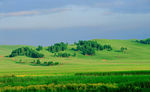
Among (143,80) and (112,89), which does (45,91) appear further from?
(143,80)

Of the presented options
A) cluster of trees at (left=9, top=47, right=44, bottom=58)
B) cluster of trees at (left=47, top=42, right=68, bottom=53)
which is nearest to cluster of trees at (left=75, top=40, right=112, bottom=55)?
cluster of trees at (left=47, top=42, right=68, bottom=53)

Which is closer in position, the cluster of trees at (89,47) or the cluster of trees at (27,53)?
the cluster of trees at (27,53)

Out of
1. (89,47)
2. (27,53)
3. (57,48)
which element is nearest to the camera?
(27,53)

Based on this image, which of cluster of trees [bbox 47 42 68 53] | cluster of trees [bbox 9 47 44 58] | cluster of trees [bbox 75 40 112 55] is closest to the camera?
cluster of trees [bbox 9 47 44 58]

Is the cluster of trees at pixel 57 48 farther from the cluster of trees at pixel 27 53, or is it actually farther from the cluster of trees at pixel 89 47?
the cluster of trees at pixel 27 53

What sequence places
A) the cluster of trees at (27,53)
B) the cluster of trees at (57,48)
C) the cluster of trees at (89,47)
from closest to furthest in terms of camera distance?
the cluster of trees at (27,53) → the cluster of trees at (89,47) → the cluster of trees at (57,48)

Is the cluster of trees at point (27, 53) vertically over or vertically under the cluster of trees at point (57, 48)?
under

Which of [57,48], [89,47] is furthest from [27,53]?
[89,47]

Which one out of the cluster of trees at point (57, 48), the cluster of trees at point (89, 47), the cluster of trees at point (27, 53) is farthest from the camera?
the cluster of trees at point (57, 48)

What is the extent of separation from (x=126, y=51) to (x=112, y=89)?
88.8 metres

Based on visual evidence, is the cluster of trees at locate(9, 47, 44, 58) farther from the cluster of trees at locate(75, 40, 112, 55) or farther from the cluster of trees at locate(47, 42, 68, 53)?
the cluster of trees at locate(75, 40, 112, 55)

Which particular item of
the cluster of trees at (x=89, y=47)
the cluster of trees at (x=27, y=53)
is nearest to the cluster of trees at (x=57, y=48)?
the cluster of trees at (x=89, y=47)

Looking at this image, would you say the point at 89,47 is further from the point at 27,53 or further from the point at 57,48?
the point at 27,53

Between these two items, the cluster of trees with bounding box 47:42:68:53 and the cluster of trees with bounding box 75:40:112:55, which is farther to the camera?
the cluster of trees with bounding box 47:42:68:53
